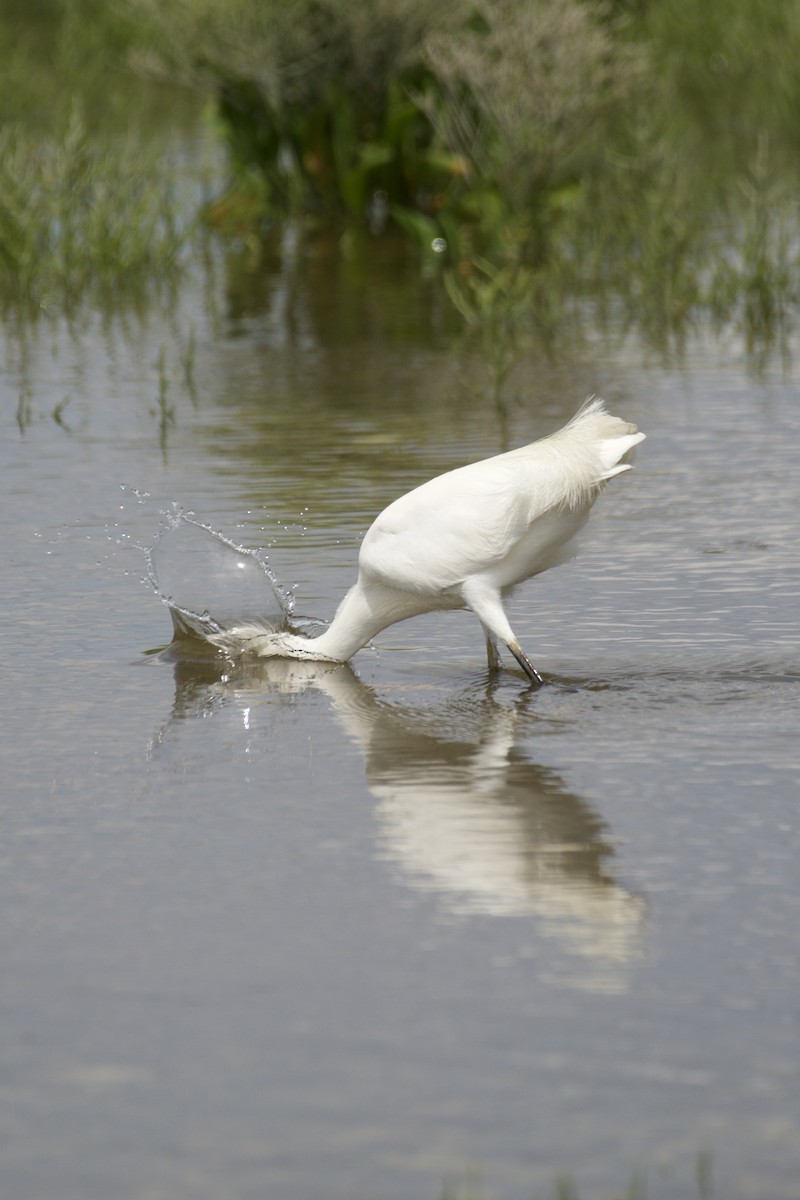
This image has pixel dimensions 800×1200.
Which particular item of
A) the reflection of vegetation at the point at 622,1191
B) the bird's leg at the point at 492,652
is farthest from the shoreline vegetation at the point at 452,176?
the reflection of vegetation at the point at 622,1191

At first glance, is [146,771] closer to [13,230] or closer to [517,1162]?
[517,1162]

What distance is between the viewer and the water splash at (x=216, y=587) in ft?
22.5

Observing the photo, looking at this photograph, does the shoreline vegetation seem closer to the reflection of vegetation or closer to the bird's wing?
the bird's wing

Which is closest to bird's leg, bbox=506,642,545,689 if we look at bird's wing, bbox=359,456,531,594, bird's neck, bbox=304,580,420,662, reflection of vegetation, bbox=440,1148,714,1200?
bird's wing, bbox=359,456,531,594

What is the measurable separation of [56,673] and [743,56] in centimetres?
1973

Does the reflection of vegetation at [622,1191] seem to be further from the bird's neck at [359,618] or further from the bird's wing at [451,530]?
the bird's neck at [359,618]

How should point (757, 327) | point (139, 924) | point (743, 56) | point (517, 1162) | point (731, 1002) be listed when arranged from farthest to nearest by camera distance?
point (743, 56) → point (757, 327) → point (139, 924) → point (731, 1002) → point (517, 1162)

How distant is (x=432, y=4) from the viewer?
16.6 metres

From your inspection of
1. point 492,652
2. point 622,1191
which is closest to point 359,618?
point 492,652

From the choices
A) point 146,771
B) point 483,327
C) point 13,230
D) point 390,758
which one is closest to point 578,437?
point 390,758

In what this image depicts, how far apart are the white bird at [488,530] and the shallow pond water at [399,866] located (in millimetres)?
281

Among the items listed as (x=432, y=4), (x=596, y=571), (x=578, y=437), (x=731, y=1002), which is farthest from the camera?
(x=432, y=4)

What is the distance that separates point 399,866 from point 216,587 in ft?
7.79

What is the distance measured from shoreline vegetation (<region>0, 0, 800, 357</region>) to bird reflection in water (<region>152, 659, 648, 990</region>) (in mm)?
4582
